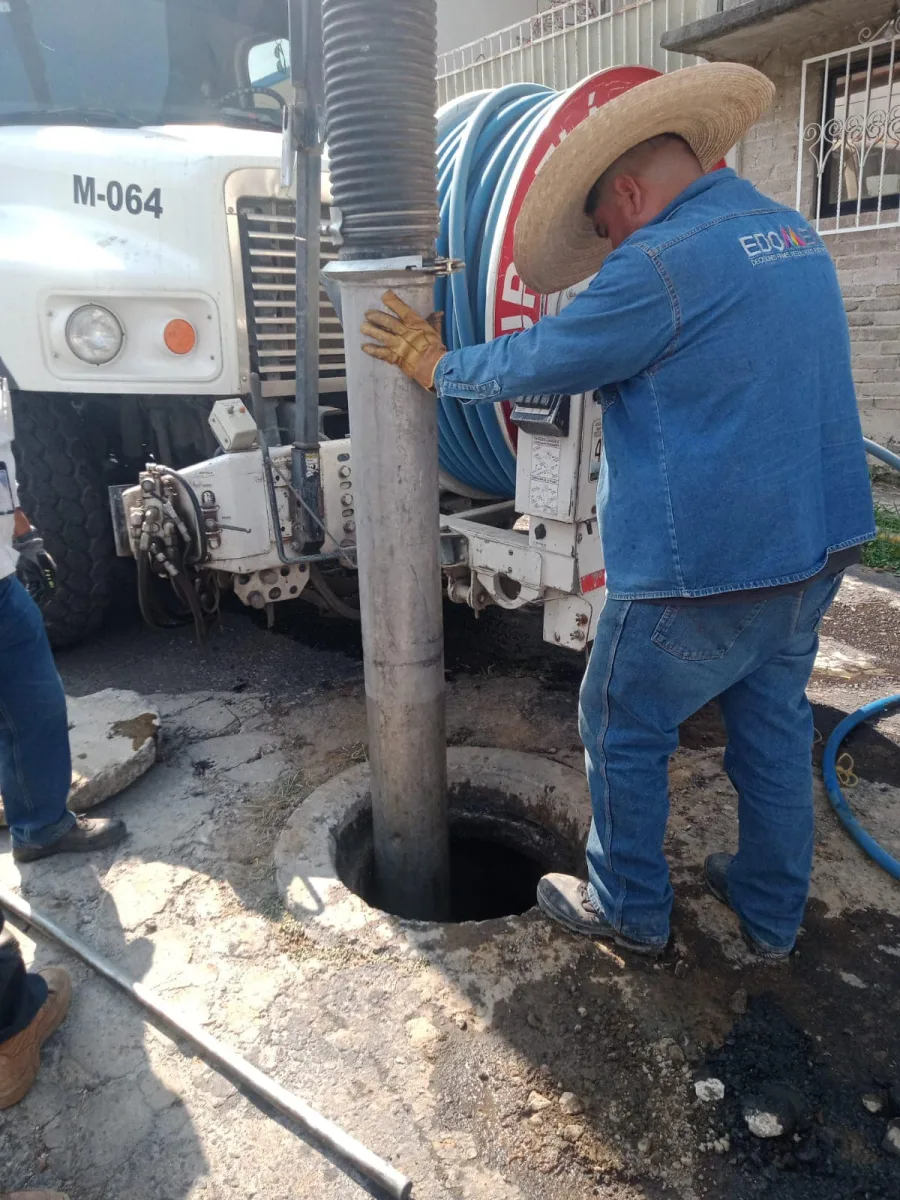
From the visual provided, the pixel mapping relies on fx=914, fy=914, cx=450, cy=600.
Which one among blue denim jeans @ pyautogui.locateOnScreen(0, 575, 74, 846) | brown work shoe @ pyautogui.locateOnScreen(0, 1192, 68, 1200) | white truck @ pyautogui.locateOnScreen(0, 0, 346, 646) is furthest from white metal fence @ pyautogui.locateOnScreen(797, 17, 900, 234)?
brown work shoe @ pyautogui.locateOnScreen(0, 1192, 68, 1200)

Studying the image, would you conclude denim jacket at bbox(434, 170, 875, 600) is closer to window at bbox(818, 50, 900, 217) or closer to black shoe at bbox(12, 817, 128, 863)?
black shoe at bbox(12, 817, 128, 863)

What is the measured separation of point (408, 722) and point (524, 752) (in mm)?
811

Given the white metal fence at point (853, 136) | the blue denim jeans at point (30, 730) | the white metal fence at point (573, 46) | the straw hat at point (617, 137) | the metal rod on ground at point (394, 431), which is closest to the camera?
the straw hat at point (617, 137)

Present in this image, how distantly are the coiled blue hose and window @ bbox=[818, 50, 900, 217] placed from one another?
4.79 metres

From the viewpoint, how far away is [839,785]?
3.08m

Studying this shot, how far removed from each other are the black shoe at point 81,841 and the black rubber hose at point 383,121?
1.85 m

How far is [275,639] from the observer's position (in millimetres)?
4484

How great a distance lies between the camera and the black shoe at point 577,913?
91.5 inches

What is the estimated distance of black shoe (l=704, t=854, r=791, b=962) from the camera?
2.32 meters

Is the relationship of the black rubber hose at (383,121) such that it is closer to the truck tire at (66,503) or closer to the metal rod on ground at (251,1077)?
the metal rod on ground at (251,1077)

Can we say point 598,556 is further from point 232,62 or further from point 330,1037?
point 232,62

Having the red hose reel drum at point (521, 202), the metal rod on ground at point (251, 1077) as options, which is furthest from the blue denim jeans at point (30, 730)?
the red hose reel drum at point (521, 202)

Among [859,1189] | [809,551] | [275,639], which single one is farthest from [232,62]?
[859,1189]

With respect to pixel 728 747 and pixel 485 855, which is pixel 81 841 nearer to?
pixel 485 855
